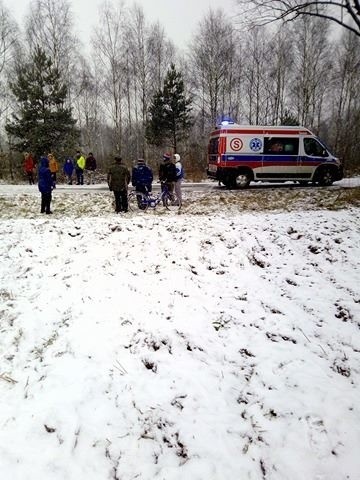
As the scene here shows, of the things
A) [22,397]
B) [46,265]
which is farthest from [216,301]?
[46,265]

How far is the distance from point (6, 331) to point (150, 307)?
2.20 meters

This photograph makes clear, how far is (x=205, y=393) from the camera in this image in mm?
3834

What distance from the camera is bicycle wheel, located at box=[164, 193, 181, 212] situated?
11.4 meters

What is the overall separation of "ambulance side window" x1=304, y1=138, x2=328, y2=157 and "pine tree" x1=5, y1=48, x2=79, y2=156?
52.4 ft

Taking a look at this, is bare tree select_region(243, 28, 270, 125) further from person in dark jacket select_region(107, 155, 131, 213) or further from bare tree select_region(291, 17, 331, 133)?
person in dark jacket select_region(107, 155, 131, 213)

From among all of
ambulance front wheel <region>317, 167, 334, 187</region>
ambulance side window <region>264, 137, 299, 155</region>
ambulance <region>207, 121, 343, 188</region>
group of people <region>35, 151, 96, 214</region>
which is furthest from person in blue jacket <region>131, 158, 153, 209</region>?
ambulance front wheel <region>317, 167, 334, 187</region>

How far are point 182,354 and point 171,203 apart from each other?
26.8 feet

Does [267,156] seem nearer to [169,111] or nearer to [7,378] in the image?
[7,378]

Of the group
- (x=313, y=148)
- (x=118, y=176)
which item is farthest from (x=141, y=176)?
(x=313, y=148)

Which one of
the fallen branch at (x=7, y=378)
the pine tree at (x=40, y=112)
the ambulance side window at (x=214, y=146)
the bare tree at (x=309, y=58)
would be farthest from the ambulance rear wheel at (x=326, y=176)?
the pine tree at (x=40, y=112)

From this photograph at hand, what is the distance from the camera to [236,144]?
14117 millimetres

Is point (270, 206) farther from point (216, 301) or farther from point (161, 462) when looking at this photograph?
point (161, 462)

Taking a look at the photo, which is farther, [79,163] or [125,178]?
[79,163]

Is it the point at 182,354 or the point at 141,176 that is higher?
the point at 141,176
